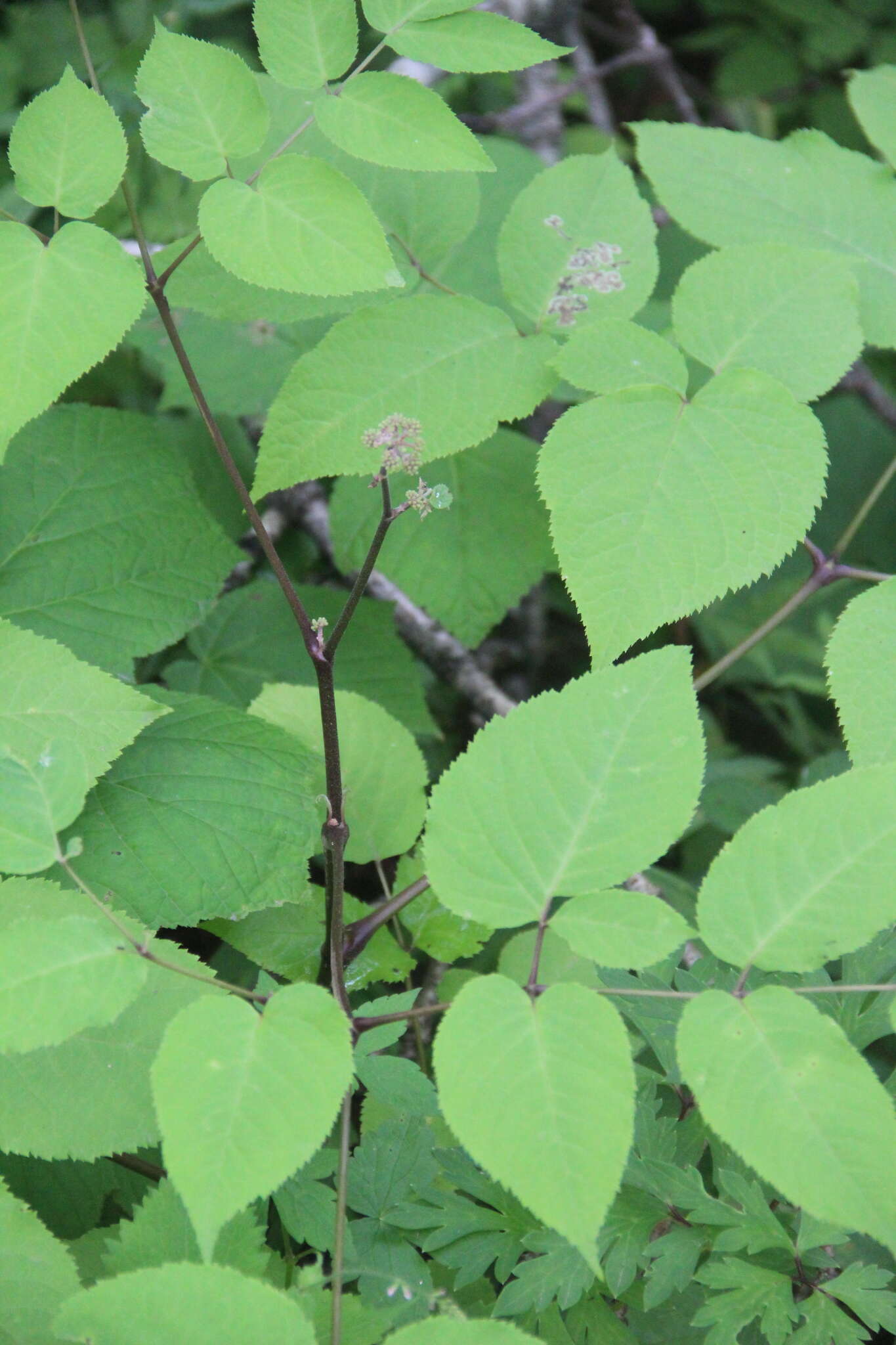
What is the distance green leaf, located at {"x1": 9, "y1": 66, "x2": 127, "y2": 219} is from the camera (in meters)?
1.14

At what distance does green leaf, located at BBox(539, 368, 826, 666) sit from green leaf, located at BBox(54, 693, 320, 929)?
459 mm

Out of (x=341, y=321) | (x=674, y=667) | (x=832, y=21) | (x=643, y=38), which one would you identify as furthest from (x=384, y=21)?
(x=832, y=21)

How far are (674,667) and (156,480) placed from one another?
0.95 m

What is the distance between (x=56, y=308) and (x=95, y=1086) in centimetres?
84

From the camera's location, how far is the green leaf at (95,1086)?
3.24 feet

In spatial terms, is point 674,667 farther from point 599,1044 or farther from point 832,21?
point 832,21

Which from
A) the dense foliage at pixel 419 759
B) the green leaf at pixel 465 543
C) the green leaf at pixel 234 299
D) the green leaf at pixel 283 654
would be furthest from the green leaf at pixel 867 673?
the green leaf at pixel 234 299

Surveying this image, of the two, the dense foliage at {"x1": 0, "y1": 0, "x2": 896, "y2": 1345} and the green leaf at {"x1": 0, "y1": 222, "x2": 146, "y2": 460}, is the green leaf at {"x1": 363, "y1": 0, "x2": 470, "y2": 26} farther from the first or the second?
the green leaf at {"x1": 0, "y1": 222, "x2": 146, "y2": 460}

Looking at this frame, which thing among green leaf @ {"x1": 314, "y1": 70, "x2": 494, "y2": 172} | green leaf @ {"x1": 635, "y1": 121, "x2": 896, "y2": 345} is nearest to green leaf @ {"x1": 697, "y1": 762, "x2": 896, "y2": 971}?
green leaf @ {"x1": 314, "y1": 70, "x2": 494, "y2": 172}

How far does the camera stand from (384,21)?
49.0 inches

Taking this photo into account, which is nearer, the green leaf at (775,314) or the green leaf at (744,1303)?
the green leaf at (744,1303)

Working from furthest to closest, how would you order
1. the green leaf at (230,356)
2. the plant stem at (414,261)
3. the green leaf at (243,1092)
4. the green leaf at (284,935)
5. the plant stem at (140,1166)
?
1. the green leaf at (230,356)
2. the plant stem at (414,261)
3. the green leaf at (284,935)
4. the plant stem at (140,1166)
5. the green leaf at (243,1092)

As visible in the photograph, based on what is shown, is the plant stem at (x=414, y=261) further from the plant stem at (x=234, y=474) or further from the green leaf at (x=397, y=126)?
the plant stem at (x=234, y=474)

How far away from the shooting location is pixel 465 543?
69.9 inches
